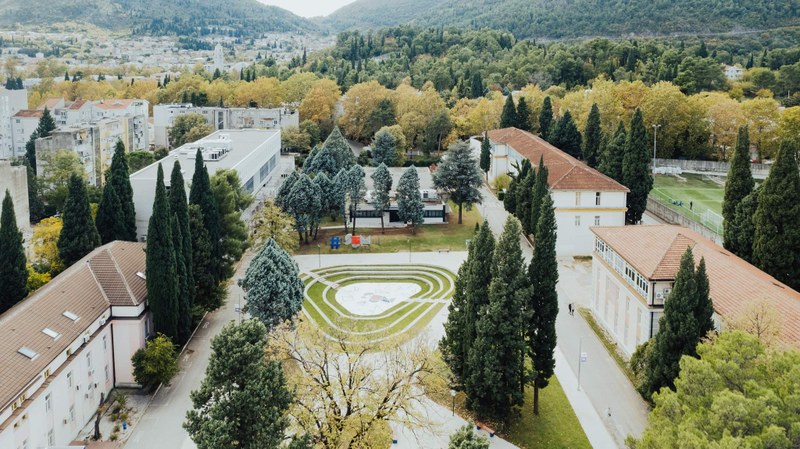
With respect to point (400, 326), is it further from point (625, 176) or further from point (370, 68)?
point (370, 68)

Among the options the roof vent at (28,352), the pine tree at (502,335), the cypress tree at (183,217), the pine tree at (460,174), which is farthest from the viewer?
the pine tree at (460,174)

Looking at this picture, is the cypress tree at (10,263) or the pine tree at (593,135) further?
the pine tree at (593,135)

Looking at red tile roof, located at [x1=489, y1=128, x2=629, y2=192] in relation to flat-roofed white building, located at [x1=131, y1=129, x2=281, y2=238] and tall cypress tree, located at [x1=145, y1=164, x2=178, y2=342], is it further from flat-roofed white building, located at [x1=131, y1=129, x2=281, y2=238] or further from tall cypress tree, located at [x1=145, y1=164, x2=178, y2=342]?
tall cypress tree, located at [x1=145, y1=164, x2=178, y2=342]

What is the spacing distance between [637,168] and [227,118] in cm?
5379

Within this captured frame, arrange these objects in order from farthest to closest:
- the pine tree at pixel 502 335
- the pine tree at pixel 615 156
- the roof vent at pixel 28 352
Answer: the pine tree at pixel 615 156 < the pine tree at pixel 502 335 < the roof vent at pixel 28 352

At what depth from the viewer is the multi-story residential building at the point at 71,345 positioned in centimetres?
2284

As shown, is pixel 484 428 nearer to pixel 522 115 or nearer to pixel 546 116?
pixel 546 116

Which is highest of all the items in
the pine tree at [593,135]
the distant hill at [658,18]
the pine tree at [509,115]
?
the distant hill at [658,18]

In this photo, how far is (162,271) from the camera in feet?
98.8

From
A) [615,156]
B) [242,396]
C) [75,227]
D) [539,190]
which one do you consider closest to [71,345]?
[242,396]

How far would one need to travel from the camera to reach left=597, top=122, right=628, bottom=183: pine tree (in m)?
51.8

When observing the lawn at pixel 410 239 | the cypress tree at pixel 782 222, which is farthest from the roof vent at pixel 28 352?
the cypress tree at pixel 782 222

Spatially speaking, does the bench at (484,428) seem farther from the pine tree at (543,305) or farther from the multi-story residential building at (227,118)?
the multi-story residential building at (227,118)

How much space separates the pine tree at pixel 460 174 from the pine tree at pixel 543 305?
2649 centimetres
